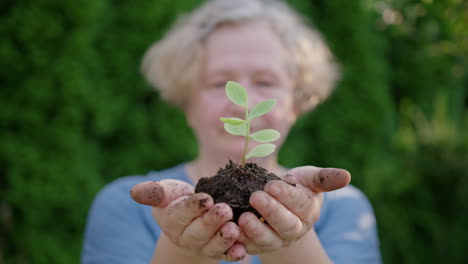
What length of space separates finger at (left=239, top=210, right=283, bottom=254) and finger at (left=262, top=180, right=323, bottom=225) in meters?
0.07

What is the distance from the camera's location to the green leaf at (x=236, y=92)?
45.8 inches

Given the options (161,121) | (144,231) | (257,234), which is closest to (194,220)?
(257,234)

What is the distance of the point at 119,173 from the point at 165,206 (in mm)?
1990

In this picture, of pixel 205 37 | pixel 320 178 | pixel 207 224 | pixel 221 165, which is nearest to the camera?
pixel 207 224

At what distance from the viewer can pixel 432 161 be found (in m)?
3.78

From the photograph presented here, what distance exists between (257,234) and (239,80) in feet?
2.94

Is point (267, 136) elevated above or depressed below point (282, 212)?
above

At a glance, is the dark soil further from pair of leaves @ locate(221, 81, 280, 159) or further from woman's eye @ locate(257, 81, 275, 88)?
woman's eye @ locate(257, 81, 275, 88)

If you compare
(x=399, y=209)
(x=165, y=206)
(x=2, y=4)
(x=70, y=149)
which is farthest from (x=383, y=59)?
(x=165, y=206)

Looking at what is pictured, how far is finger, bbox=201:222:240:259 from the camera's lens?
3.19 feet

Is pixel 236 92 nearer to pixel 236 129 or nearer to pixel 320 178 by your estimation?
pixel 236 129

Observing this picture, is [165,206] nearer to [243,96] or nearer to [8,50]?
[243,96]

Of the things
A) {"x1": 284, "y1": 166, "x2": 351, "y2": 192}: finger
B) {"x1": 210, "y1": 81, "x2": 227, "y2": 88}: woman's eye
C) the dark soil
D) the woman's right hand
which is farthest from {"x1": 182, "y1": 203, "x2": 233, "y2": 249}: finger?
{"x1": 210, "y1": 81, "x2": 227, "y2": 88}: woman's eye

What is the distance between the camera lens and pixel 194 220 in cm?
99
